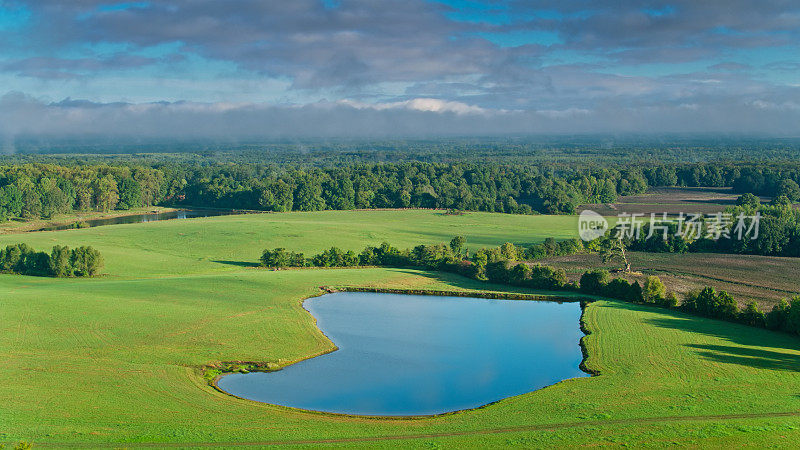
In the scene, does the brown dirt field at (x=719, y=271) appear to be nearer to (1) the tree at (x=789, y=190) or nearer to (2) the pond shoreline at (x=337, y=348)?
(2) the pond shoreline at (x=337, y=348)

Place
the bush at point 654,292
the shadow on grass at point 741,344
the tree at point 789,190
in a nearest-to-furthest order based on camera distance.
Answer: the shadow on grass at point 741,344 → the bush at point 654,292 → the tree at point 789,190

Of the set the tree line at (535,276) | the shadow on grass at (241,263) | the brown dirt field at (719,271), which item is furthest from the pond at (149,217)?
the brown dirt field at (719,271)

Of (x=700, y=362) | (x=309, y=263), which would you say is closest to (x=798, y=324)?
(x=700, y=362)

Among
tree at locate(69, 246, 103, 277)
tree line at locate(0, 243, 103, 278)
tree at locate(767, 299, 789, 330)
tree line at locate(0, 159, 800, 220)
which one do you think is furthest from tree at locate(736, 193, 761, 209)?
tree line at locate(0, 243, 103, 278)

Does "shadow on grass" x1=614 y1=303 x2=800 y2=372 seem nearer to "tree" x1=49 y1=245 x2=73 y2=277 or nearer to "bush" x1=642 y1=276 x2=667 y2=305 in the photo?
"bush" x1=642 y1=276 x2=667 y2=305

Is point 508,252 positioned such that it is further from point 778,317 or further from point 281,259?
point 778,317

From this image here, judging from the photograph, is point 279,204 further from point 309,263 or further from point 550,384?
point 550,384

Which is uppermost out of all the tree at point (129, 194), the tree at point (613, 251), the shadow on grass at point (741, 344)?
the tree at point (129, 194)

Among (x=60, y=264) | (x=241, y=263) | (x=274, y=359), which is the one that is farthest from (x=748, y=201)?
(x=60, y=264)
